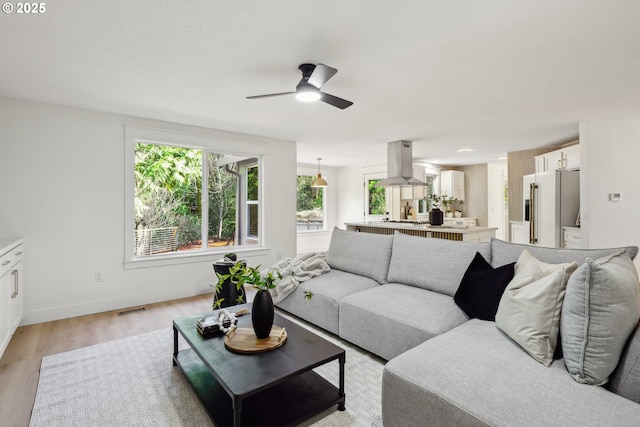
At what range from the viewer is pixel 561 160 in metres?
5.21

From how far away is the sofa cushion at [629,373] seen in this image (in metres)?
1.26

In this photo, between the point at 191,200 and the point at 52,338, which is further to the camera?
the point at 191,200

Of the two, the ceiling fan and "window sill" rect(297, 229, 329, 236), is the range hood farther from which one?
"window sill" rect(297, 229, 329, 236)

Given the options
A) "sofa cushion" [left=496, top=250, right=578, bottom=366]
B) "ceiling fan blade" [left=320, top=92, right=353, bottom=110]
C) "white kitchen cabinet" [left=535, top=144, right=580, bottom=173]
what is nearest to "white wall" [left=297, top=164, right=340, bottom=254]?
"white kitchen cabinet" [left=535, top=144, right=580, bottom=173]

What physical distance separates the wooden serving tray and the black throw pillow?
4.27 ft

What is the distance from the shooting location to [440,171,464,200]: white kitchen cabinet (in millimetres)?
8289

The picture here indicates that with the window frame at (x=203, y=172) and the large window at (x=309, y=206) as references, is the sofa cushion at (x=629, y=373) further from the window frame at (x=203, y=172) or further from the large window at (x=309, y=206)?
the large window at (x=309, y=206)

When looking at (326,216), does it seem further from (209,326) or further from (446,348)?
(446,348)

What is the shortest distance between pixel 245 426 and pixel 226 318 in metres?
0.71

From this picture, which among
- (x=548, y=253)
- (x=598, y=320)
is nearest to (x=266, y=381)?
(x=598, y=320)

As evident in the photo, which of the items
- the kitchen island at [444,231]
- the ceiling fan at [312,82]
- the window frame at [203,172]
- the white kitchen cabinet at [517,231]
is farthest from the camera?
the white kitchen cabinet at [517,231]

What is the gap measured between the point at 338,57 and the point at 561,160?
189 inches

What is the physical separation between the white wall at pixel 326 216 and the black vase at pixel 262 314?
605 centimetres

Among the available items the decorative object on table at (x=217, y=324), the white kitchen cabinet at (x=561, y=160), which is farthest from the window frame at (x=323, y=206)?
the decorative object on table at (x=217, y=324)
